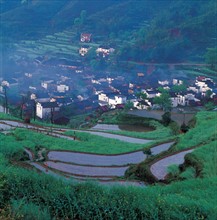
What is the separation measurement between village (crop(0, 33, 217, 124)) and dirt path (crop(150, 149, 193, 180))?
47.1 feet

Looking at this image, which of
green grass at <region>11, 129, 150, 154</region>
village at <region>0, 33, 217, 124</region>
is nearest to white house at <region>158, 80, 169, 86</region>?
village at <region>0, 33, 217, 124</region>

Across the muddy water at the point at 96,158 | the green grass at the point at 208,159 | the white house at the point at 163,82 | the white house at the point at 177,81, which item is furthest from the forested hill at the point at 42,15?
the green grass at the point at 208,159

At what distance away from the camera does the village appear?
27875mm

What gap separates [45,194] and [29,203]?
0.81 ft

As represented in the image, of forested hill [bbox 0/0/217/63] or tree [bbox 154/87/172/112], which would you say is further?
forested hill [bbox 0/0/217/63]

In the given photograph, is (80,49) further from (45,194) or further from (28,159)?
(45,194)

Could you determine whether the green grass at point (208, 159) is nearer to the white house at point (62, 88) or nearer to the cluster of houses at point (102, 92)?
the cluster of houses at point (102, 92)

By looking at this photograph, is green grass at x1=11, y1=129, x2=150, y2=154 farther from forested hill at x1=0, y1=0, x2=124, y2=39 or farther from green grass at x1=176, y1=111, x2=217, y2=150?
forested hill at x1=0, y1=0, x2=124, y2=39

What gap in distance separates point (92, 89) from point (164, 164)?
28161 millimetres

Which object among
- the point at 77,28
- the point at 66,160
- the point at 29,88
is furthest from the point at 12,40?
the point at 66,160

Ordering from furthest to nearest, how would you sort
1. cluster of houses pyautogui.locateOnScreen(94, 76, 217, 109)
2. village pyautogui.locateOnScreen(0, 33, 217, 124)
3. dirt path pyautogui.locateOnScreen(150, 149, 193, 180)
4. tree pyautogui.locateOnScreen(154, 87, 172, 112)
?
cluster of houses pyautogui.locateOnScreen(94, 76, 217, 109) → village pyautogui.locateOnScreen(0, 33, 217, 124) → tree pyautogui.locateOnScreen(154, 87, 172, 112) → dirt path pyautogui.locateOnScreen(150, 149, 193, 180)

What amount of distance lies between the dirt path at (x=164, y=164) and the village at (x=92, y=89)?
14.4 meters

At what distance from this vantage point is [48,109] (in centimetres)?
2722

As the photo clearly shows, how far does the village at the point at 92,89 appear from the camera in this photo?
27.9 meters
